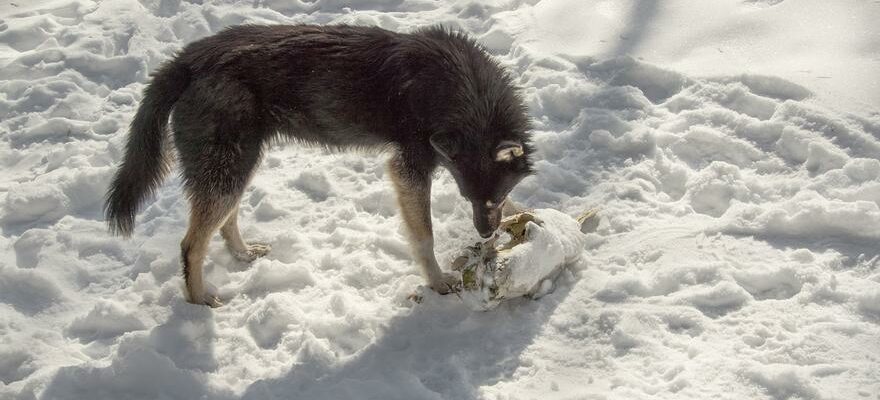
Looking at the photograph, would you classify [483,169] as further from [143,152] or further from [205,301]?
[143,152]

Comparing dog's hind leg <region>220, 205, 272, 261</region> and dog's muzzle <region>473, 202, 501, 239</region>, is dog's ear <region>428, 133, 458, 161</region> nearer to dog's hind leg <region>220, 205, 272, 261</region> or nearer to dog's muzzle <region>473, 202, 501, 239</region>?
dog's muzzle <region>473, 202, 501, 239</region>

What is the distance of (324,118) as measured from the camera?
4.70m

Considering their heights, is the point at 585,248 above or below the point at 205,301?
above

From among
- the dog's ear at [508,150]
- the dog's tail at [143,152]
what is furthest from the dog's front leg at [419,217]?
the dog's tail at [143,152]

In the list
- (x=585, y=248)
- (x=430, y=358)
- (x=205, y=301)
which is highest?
(x=585, y=248)

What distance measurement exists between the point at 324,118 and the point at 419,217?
0.90 m

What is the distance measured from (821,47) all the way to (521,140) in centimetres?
294

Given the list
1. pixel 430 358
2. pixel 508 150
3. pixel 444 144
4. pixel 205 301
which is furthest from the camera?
pixel 205 301

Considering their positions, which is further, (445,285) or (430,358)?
(445,285)

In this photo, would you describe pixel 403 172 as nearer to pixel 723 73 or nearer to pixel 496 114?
pixel 496 114

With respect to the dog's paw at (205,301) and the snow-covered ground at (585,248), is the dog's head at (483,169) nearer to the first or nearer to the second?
the snow-covered ground at (585,248)

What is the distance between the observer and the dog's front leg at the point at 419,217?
4.61m

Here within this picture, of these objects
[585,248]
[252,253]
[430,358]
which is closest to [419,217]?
[430,358]

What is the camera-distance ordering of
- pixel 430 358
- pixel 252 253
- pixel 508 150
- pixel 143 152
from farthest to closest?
pixel 252 253 → pixel 143 152 → pixel 508 150 → pixel 430 358
